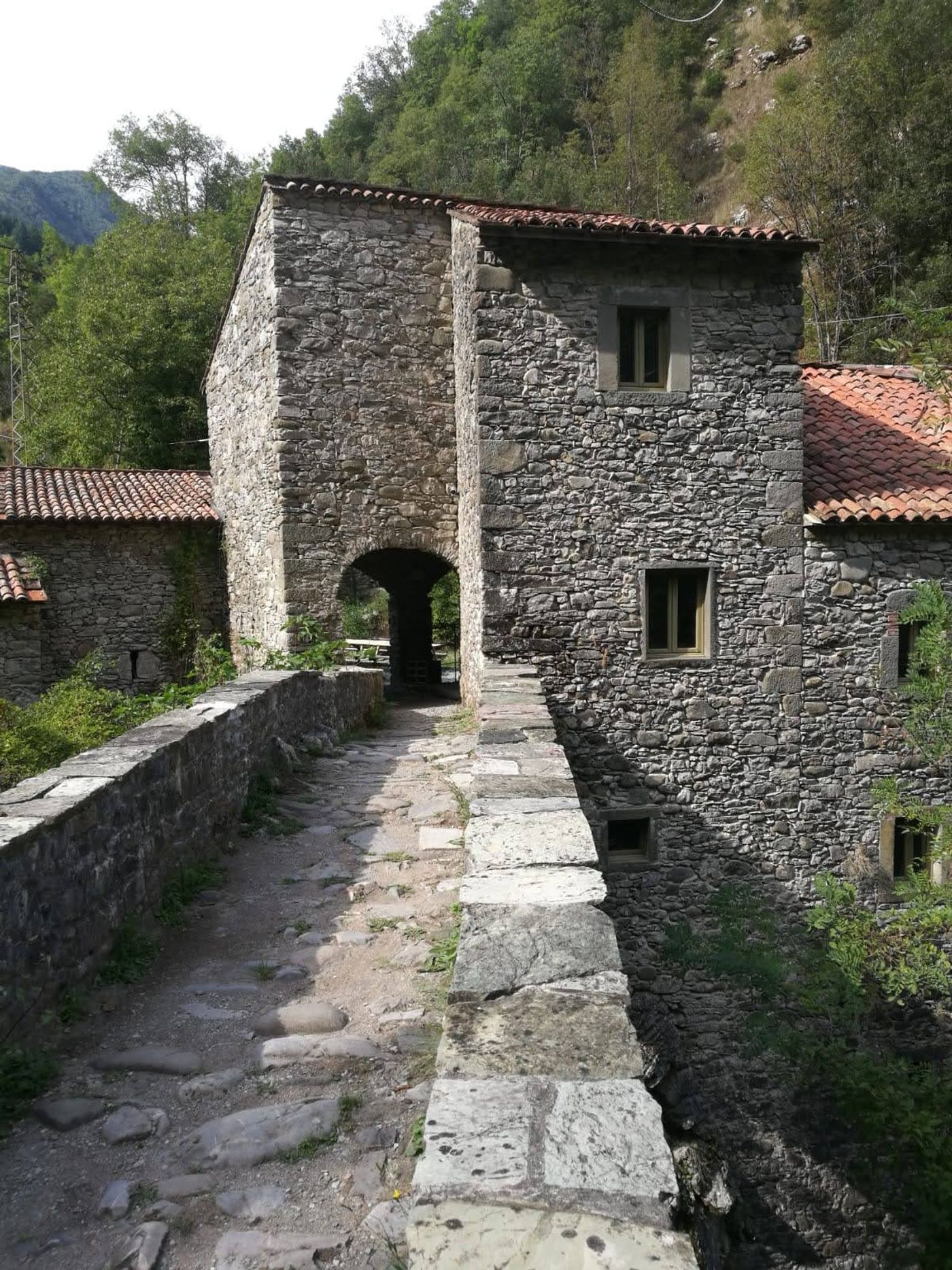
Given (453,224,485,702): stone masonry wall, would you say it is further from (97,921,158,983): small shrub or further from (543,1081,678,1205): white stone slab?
(543,1081,678,1205): white stone slab

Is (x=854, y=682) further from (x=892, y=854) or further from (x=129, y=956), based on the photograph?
(x=129, y=956)

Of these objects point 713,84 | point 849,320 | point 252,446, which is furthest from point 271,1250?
point 713,84

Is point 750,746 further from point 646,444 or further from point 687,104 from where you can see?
point 687,104

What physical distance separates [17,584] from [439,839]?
9826 mm

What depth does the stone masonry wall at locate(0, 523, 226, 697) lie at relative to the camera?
14625mm

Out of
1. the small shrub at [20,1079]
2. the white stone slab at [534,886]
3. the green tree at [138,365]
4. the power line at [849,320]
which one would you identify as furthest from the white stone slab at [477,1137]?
the green tree at [138,365]

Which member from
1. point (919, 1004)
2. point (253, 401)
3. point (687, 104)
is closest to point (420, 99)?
point (687, 104)

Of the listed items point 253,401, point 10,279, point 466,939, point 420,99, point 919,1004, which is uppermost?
point 420,99

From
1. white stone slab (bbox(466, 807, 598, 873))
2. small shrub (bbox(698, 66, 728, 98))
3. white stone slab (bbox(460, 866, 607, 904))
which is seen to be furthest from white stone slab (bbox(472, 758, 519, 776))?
small shrub (bbox(698, 66, 728, 98))

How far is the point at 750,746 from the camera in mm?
9656

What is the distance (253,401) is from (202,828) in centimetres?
921

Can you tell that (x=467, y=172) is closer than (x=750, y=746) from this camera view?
No

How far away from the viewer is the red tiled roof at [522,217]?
8766 millimetres

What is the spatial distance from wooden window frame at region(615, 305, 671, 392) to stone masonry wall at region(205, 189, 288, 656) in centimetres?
487
